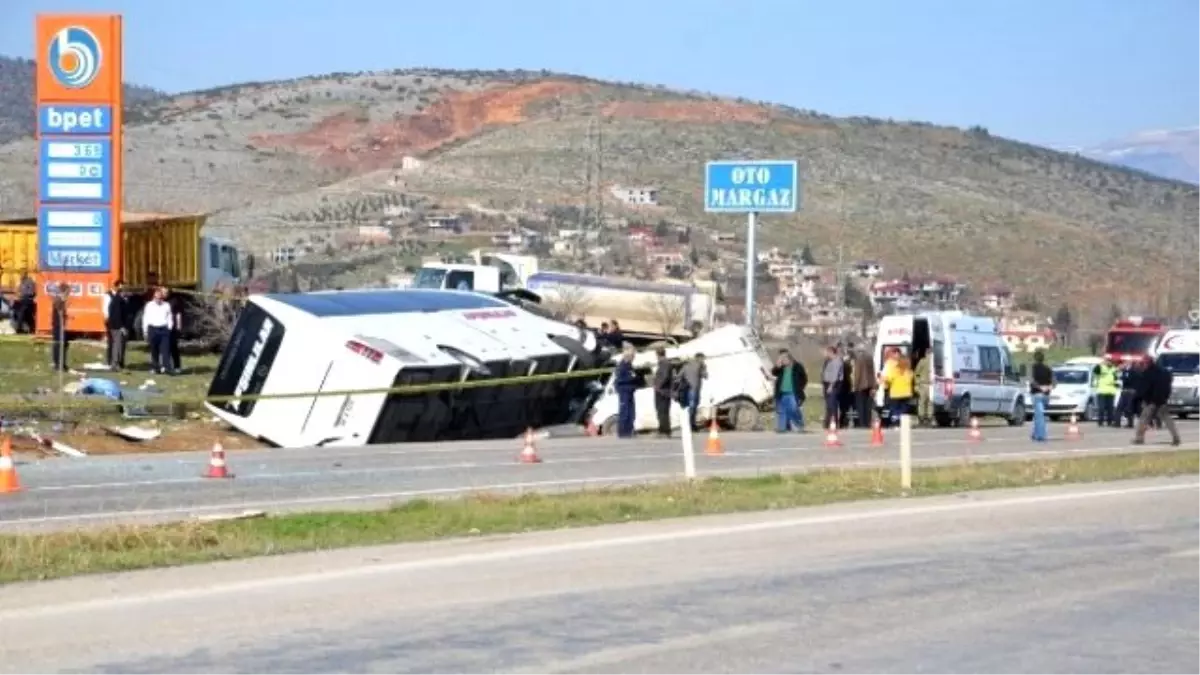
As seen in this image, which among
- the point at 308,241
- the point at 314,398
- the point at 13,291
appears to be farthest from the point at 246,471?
the point at 308,241

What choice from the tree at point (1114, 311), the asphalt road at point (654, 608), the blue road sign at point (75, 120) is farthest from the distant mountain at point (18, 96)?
the asphalt road at point (654, 608)

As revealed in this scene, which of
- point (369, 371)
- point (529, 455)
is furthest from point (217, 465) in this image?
point (369, 371)

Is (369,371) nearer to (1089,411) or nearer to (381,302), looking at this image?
(381,302)

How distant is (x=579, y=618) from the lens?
35.5 ft

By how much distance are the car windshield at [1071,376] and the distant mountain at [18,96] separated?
4397 inches

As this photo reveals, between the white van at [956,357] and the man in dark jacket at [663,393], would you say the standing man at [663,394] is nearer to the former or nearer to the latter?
the man in dark jacket at [663,393]

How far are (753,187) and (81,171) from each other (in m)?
13.6

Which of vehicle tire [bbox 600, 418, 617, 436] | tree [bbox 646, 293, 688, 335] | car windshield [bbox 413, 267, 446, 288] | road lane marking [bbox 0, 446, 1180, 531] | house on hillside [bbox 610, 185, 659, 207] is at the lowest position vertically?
vehicle tire [bbox 600, 418, 617, 436]

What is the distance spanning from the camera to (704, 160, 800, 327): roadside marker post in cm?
3944

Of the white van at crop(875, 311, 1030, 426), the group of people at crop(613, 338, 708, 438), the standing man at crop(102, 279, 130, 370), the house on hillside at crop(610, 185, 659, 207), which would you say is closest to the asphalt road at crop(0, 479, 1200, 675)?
the group of people at crop(613, 338, 708, 438)

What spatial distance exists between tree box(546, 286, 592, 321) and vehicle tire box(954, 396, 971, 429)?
1033 cm

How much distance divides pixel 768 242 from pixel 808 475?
7591 cm

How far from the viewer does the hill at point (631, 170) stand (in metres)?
96.9

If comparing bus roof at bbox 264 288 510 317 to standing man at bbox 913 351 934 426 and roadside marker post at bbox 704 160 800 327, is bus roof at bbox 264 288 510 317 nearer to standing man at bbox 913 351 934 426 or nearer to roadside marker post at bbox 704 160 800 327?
roadside marker post at bbox 704 160 800 327
